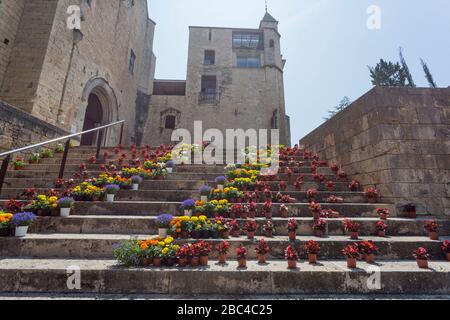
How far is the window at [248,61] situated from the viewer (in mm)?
20312

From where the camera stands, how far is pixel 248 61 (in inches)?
802

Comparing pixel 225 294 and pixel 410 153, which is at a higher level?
pixel 410 153

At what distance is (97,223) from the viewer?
3760 mm

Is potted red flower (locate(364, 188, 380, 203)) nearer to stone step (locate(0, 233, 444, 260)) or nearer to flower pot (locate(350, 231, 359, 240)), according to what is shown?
stone step (locate(0, 233, 444, 260))

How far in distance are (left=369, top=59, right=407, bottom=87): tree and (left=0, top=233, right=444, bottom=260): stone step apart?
25.1m

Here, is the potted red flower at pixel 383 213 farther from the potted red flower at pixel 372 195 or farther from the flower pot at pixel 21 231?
the flower pot at pixel 21 231

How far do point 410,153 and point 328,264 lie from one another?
3.45 metres

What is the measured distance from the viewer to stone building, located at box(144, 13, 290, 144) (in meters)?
18.5

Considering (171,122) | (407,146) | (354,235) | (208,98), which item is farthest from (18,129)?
(208,98)

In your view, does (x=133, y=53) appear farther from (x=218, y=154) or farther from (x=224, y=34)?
(x=218, y=154)

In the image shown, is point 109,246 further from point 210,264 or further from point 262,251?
point 262,251

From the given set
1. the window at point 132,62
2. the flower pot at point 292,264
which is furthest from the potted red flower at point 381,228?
the window at point 132,62

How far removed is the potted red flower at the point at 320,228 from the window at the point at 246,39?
67.7ft
